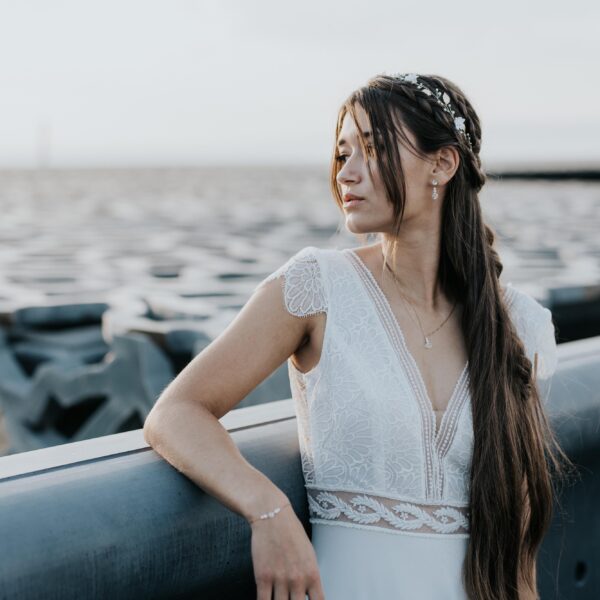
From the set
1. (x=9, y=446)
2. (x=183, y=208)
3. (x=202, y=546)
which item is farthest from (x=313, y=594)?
(x=183, y=208)

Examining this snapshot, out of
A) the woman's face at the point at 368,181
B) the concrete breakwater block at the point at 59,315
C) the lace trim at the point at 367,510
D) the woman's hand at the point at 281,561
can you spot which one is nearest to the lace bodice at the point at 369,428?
the lace trim at the point at 367,510

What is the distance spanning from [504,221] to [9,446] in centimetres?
1668

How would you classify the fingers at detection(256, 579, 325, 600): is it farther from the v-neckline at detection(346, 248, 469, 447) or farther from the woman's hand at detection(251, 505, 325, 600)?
the v-neckline at detection(346, 248, 469, 447)

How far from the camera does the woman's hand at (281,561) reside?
1461mm

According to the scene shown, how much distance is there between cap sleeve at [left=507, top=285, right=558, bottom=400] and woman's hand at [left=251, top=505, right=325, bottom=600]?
2.63ft

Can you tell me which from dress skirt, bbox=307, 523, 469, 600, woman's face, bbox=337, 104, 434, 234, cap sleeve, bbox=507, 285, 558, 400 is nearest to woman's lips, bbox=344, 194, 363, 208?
woman's face, bbox=337, 104, 434, 234

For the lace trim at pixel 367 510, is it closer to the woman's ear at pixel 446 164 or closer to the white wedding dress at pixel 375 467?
the white wedding dress at pixel 375 467

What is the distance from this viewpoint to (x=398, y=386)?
1761 mm

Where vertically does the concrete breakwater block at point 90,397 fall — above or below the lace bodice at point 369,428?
below

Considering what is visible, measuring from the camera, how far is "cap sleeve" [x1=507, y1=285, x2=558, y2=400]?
2031mm

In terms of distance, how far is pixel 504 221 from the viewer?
22047mm

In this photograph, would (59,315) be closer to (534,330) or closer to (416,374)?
(534,330)

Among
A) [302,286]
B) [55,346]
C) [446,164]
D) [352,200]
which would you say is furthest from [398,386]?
[55,346]

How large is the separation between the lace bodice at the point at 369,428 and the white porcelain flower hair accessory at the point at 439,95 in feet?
1.39
